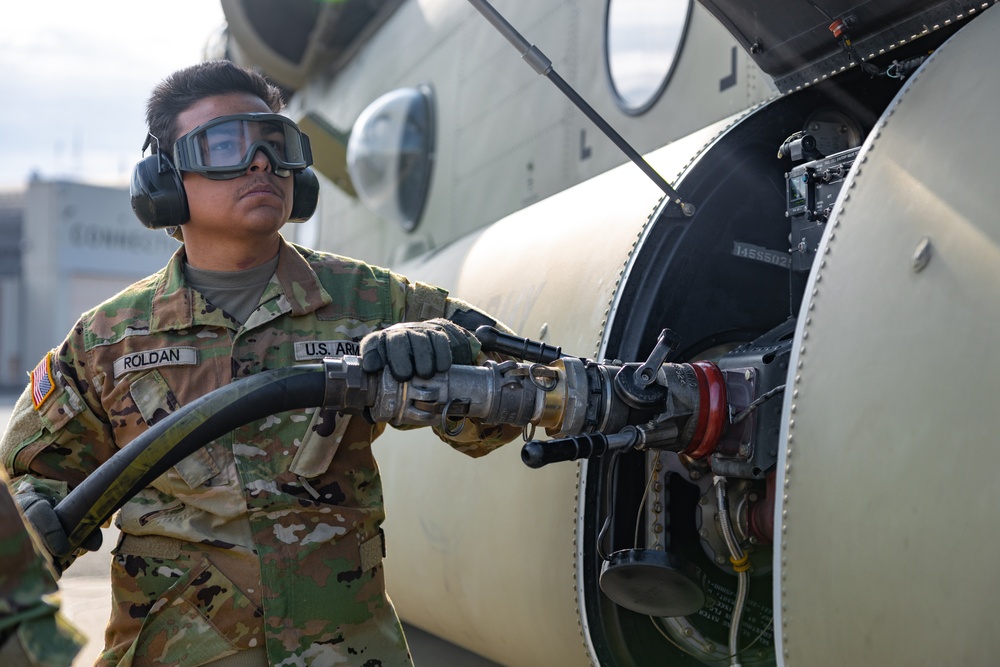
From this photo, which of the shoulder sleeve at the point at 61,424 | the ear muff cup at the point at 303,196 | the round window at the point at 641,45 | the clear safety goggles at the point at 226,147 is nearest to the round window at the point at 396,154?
the round window at the point at 641,45

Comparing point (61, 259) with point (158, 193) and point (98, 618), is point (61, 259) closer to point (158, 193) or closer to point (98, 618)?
point (98, 618)

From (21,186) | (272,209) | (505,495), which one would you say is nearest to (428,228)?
(505,495)

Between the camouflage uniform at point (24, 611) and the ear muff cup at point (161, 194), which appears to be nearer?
the camouflage uniform at point (24, 611)

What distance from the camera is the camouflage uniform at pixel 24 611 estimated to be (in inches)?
44.5

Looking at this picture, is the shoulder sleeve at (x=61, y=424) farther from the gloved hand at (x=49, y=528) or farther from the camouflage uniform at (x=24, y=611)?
the camouflage uniform at (x=24, y=611)

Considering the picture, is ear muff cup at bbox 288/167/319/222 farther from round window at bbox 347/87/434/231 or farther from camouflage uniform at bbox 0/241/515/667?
round window at bbox 347/87/434/231

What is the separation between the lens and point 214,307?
90.6 inches

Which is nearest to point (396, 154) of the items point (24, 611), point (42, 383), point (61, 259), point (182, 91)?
point (182, 91)

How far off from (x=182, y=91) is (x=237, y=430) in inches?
33.9

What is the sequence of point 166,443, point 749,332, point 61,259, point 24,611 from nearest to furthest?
point 24,611
point 166,443
point 749,332
point 61,259

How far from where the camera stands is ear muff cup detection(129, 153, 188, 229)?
2.32 meters

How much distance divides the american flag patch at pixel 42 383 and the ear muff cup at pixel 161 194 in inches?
15.5

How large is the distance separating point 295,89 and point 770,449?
6129 millimetres

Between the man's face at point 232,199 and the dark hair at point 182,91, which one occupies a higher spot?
the dark hair at point 182,91
